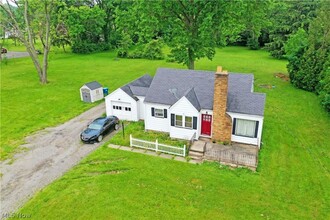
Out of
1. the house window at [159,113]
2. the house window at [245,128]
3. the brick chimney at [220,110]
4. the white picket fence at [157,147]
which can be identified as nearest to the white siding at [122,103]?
the house window at [159,113]

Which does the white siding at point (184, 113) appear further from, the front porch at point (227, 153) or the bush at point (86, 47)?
the bush at point (86, 47)

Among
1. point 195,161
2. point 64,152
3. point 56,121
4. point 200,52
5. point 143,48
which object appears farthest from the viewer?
point 143,48

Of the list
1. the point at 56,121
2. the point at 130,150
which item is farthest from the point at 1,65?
the point at 130,150

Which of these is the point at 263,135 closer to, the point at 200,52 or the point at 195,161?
the point at 195,161

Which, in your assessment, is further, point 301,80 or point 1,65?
point 1,65

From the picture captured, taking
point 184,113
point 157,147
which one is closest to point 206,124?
point 184,113

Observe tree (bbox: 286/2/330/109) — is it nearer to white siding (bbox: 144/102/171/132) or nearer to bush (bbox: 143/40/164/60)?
white siding (bbox: 144/102/171/132)
